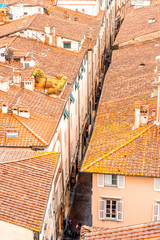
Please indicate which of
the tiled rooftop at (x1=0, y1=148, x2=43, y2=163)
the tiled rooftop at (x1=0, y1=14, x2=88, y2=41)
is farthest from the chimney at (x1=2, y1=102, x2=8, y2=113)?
the tiled rooftop at (x1=0, y1=14, x2=88, y2=41)

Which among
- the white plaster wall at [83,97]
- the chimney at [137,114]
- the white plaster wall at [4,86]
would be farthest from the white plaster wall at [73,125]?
the chimney at [137,114]

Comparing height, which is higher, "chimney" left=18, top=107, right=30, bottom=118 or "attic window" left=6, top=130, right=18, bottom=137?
"chimney" left=18, top=107, right=30, bottom=118

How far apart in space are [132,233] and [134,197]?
14391 mm

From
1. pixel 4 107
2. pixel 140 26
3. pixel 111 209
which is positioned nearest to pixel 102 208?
pixel 111 209

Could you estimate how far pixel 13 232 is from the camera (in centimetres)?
2720

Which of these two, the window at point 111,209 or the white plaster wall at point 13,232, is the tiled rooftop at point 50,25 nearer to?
→ the window at point 111,209

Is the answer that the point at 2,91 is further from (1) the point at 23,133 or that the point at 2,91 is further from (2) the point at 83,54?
(2) the point at 83,54

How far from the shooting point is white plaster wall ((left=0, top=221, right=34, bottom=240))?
1067 inches

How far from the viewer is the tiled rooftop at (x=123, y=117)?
3450 cm

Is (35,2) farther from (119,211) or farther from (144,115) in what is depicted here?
(119,211)

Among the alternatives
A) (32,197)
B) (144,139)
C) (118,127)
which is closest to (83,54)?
(118,127)

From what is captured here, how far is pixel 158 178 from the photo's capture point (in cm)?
3353

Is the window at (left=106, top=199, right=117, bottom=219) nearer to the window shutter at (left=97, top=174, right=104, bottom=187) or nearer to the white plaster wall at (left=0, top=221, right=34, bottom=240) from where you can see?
the window shutter at (left=97, top=174, right=104, bottom=187)

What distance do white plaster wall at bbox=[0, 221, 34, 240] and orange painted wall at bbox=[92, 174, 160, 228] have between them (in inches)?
359
